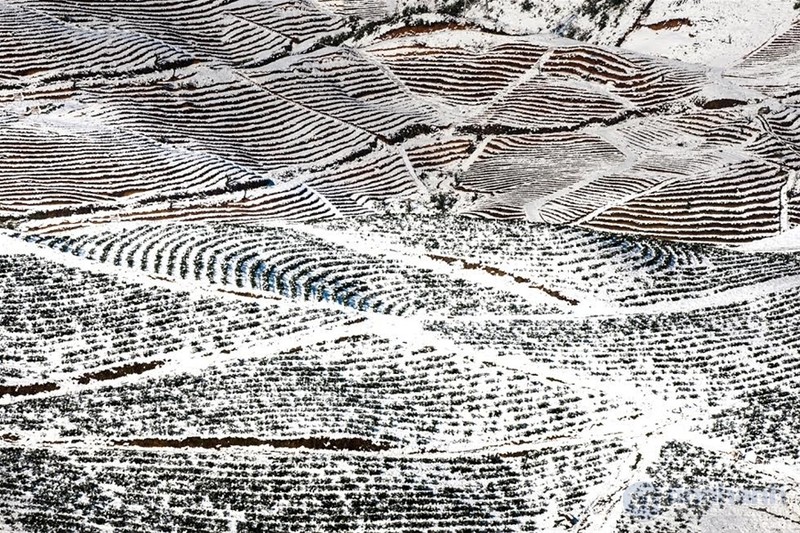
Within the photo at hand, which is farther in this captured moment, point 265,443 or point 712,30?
point 712,30

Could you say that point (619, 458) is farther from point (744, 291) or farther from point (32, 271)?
point (32, 271)

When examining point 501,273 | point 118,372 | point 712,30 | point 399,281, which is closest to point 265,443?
point 118,372

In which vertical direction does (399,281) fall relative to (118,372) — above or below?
above

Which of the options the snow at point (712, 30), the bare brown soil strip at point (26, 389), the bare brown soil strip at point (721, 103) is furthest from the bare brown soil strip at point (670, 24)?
the bare brown soil strip at point (26, 389)

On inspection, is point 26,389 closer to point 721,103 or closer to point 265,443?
point 265,443

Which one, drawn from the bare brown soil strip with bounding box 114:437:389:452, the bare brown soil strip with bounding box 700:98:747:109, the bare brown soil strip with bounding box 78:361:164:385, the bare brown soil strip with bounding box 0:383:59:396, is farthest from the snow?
the bare brown soil strip with bounding box 0:383:59:396

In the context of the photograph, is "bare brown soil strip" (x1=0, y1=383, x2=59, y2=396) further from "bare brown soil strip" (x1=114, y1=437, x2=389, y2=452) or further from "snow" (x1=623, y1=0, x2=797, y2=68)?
A: "snow" (x1=623, y1=0, x2=797, y2=68)

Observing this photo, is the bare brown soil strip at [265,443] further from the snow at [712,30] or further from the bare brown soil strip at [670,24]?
the bare brown soil strip at [670,24]

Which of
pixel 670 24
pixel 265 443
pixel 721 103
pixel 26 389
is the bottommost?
pixel 26 389
